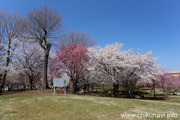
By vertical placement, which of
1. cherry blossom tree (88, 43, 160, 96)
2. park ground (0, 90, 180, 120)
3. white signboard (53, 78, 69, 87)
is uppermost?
cherry blossom tree (88, 43, 160, 96)

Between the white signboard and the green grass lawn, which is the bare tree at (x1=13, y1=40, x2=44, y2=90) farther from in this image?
the green grass lawn

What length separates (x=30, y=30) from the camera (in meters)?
14.9

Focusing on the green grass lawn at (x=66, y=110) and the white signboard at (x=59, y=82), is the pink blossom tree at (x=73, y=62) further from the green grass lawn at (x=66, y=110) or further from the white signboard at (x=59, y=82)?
the green grass lawn at (x=66, y=110)

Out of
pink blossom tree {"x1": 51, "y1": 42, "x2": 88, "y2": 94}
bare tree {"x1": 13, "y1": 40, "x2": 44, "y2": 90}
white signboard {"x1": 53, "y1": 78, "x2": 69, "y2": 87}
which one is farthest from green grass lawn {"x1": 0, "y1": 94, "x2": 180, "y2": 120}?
bare tree {"x1": 13, "y1": 40, "x2": 44, "y2": 90}

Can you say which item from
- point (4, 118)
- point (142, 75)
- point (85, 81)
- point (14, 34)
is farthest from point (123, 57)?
point (14, 34)

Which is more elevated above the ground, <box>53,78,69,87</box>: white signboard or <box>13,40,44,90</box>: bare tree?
<box>13,40,44,90</box>: bare tree

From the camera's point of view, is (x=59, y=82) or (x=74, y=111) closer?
(x=74, y=111)

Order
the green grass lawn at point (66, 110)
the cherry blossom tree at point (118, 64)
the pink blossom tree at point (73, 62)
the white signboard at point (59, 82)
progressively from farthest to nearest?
1. the pink blossom tree at point (73, 62)
2. the cherry blossom tree at point (118, 64)
3. the white signboard at point (59, 82)
4. the green grass lawn at point (66, 110)

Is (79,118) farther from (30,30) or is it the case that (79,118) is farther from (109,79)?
(30,30)

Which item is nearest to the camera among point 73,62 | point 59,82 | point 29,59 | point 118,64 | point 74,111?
point 74,111

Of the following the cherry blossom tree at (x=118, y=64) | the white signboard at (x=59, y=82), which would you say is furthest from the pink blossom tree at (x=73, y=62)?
the white signboard at (x=59, y=82)

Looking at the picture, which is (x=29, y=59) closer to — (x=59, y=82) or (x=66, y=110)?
(x=59, y=82)

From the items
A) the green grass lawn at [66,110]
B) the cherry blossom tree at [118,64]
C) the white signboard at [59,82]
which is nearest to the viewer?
the green grass lawn at [66,110]

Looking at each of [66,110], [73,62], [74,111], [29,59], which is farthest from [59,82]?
[29,59]
